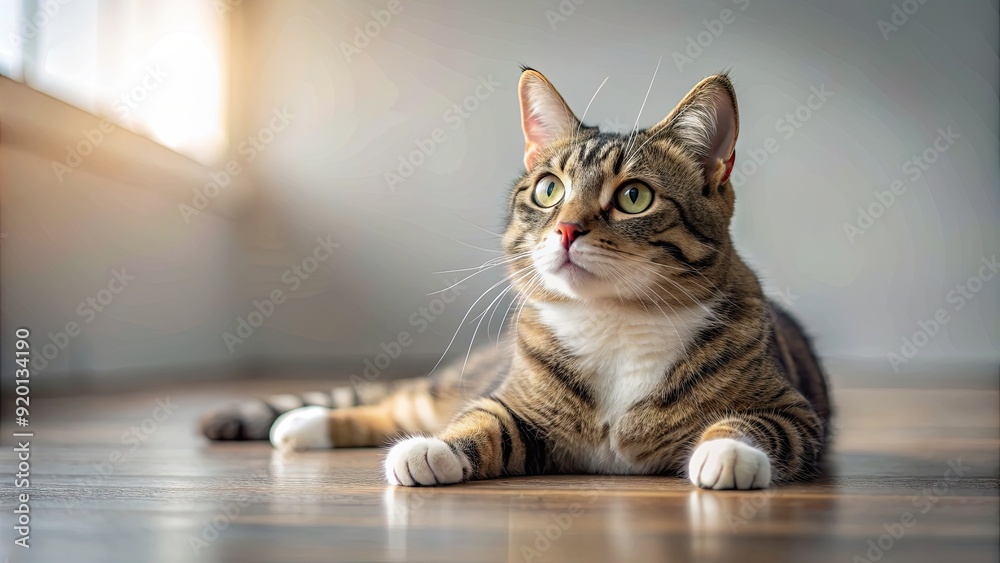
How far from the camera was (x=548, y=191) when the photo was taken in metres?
1.69

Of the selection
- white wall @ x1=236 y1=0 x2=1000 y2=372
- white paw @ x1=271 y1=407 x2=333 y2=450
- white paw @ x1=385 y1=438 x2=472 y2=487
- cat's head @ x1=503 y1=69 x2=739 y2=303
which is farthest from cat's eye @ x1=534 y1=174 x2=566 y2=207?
white wall @ x1=236 y1=0 x2=1000 y2=372

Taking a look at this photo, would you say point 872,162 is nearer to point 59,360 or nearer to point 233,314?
point 233,314

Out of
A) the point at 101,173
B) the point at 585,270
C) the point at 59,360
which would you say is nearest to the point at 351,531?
the point at 585,270

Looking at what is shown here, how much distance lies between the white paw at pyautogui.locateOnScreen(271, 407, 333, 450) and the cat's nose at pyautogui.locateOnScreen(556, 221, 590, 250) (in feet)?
3.13

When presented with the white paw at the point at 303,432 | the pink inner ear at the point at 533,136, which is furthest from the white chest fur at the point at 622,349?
the white paw at the point at 303,432

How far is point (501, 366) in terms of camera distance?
217 cm

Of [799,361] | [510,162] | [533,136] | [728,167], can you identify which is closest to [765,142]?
[510,162]

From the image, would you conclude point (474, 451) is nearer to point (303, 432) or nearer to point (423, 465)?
point (423, 465)

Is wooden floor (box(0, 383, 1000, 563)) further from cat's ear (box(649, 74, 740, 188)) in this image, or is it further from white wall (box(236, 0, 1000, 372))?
white wall (box(236, 0, 1000, 372))

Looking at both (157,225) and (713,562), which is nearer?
(713,562)

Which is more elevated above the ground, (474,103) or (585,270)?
(474,103)

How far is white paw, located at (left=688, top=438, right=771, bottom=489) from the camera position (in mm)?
1355

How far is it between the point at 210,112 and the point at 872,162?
429 centimetres

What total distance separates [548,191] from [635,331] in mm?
347
